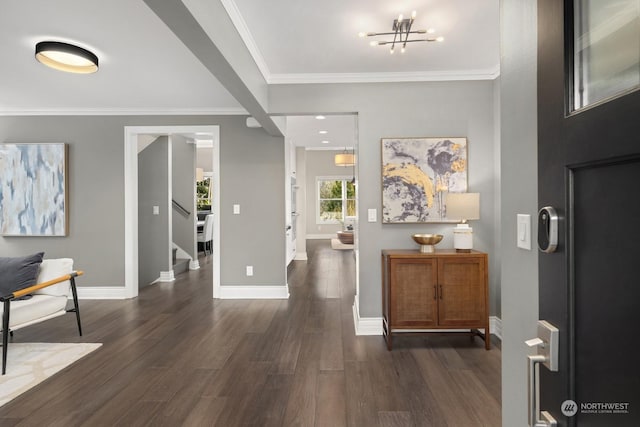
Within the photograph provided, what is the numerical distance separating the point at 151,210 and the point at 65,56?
3.23 metres

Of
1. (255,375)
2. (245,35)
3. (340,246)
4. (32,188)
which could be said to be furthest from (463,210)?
(340,246)

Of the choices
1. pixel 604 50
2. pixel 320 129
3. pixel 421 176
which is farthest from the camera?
pixel 320 129

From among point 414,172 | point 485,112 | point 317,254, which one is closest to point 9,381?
point 414,172

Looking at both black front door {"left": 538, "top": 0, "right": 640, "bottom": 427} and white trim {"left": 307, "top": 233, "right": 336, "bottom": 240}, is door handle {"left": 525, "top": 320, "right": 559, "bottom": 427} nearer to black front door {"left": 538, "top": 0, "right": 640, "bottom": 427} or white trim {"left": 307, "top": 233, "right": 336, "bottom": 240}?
black front door {"left": 538, "top": 0, "right": 640, "bottom": 427}

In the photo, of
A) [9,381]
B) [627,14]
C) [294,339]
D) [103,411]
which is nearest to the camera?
[627,14]

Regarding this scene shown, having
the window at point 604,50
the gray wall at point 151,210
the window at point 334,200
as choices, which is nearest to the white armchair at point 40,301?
the gray wall at point 151,210

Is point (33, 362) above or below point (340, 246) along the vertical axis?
below

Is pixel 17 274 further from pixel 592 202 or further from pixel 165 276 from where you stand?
pixel 592 202

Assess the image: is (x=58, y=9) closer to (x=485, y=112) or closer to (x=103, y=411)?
(x=103, y=411)

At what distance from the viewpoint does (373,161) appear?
3.52 meters

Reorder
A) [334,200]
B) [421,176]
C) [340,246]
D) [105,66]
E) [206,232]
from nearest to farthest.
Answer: [105,66] < [421,176] < [206,232] < [340,246] < [334,200]

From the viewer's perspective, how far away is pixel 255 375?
2.63 m

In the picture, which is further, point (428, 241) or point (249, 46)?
point (428, 241)

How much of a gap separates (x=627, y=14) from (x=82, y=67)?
12.6 feet
